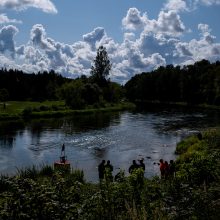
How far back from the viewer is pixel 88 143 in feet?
193

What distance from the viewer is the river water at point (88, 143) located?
44.5m

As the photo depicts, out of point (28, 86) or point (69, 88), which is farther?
point (28, 86)

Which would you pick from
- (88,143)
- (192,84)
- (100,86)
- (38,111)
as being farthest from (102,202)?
(192,84)

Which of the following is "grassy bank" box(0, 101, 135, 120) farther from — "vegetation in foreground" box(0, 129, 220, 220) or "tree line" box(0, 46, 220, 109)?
"vegetation in foreground" box(0, 129, 220, 220)

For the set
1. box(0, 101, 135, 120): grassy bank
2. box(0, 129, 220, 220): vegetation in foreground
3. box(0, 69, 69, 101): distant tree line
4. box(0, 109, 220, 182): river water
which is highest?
box(0, 69, 69, 101): distant tree line

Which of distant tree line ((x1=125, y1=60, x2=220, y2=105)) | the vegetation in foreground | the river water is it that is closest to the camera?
the vegetation in foreground

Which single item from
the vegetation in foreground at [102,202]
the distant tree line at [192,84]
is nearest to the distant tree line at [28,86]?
the distant tree line at [192,84]

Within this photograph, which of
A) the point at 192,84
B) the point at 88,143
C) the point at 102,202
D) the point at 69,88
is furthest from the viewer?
the point at 192,84

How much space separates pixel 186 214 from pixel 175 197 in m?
1.79

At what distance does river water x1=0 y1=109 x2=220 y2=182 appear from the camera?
4453 cm

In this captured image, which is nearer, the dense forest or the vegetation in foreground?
the vegetation in foreground

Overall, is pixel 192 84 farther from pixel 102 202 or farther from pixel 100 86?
pixel 102 202

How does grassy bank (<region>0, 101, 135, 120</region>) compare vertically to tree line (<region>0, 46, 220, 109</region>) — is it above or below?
below

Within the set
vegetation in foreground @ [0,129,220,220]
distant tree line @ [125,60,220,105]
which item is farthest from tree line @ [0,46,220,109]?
vegetation in foreground @ [0,129,220,220]
